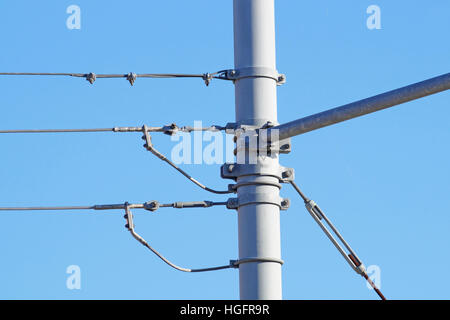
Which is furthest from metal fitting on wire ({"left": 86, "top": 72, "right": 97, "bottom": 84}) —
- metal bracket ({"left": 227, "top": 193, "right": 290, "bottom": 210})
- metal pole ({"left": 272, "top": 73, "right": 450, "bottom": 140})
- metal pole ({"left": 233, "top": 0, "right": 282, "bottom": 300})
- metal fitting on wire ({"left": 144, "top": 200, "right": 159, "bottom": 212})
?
metal pole ({"left": 272, "top": 73, "right": 450, "bottom": 140})

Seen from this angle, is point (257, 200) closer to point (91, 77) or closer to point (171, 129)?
point (171, 129)

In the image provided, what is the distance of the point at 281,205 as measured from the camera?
1072 cm

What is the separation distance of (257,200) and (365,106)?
53.0 inches

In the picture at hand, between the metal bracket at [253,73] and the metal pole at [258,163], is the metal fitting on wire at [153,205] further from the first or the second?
the metal bracket at [253,73]

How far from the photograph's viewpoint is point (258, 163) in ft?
35.0

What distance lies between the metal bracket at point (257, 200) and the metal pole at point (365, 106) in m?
0.53

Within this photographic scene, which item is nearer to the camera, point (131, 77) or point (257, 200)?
point (257, 200)

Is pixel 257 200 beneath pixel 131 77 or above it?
beneath

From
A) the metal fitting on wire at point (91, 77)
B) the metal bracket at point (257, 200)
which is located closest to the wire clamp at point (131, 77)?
the metal fitting on wire at point (91, 77)

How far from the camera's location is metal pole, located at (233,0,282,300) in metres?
10.4

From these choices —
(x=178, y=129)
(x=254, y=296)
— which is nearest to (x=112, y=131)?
(x=178, y=129)

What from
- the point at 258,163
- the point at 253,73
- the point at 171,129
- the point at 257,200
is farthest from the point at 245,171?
the point at 171,129

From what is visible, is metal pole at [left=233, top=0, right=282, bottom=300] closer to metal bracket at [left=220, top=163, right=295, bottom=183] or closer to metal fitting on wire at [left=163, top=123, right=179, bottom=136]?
metal bracket at [left=220, top=163, right=295, bottom=183]
